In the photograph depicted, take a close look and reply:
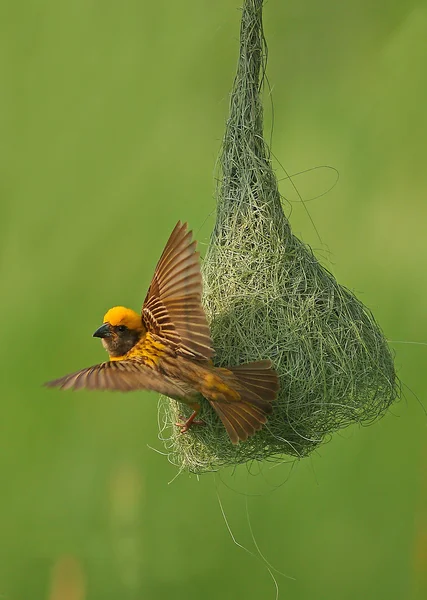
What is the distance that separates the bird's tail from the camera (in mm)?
1830

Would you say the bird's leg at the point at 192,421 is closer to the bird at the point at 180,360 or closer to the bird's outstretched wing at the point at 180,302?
the bird at the point at 180,360

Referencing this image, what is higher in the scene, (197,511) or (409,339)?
(409,339)

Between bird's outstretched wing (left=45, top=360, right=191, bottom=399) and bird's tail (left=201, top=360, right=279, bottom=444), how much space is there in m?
0.07

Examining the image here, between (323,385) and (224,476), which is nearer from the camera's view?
(323,385)

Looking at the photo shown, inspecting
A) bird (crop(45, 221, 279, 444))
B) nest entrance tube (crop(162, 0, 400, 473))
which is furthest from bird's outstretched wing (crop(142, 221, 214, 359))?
nest entrance tube (crop(162, 0, 400, 473))

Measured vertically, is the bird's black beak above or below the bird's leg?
above

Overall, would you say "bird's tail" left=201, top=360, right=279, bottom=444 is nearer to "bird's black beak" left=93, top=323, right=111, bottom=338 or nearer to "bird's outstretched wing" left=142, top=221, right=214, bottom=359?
"bird's outstretched wing" left=142, top=221, right=214, bottom=359

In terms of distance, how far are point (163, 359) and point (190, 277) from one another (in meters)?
0.20

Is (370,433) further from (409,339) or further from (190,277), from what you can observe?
(190,277)

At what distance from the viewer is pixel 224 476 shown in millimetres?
2916

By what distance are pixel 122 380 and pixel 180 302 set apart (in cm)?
30

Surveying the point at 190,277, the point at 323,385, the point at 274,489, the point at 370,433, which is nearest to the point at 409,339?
the point at 370,433

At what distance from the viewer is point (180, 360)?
6.25ft

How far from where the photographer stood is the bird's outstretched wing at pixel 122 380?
1692mm
